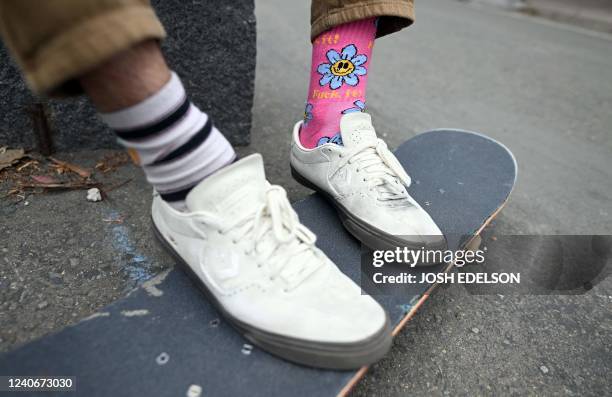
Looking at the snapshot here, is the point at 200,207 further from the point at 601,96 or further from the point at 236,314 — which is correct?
the point at 601,96

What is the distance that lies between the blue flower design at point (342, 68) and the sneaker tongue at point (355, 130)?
0.44 ft

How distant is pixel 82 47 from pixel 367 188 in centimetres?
73

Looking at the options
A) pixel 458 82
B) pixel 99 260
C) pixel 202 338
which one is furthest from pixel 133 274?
pixel 458 82

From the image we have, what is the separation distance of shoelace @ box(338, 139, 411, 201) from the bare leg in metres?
0.59

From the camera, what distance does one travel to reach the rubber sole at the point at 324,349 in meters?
0.76

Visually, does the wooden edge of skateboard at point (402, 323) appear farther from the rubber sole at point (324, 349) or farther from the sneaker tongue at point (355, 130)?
the sneaker tongue at point (355, 130)

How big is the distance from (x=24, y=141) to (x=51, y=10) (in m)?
1.11

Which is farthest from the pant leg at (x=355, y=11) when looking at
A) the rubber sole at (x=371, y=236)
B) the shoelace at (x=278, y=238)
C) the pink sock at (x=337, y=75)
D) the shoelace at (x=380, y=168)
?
the shoelace at (x=278, y=238)

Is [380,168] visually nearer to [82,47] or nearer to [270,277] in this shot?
[270,277]

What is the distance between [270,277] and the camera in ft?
2.75

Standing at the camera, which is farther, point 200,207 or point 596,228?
point 596,228

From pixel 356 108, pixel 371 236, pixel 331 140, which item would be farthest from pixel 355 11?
pixel 371 236

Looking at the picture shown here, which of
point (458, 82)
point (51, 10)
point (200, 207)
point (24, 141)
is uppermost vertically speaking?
point (51, 10)

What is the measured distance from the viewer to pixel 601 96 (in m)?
3.12
